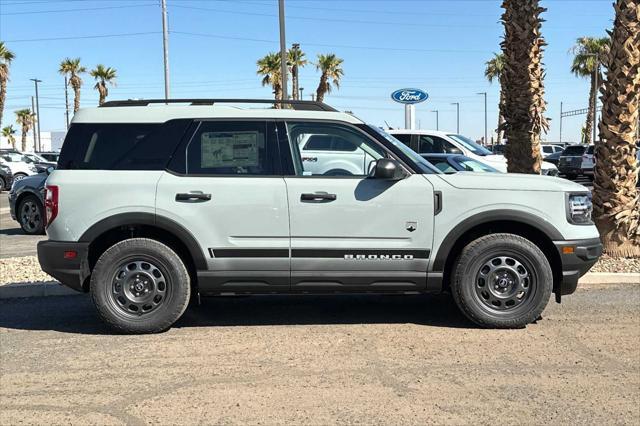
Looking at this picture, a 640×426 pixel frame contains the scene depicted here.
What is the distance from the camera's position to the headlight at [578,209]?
17.9 feet

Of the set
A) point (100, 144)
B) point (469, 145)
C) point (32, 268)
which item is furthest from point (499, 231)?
point (469, 145)

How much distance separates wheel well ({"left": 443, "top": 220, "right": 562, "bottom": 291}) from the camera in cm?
552

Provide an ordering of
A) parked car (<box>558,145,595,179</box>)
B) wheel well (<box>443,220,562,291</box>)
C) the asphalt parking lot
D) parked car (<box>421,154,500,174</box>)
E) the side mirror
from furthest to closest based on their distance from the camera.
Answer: parked car (<box>558,145,595,179</box>) < parked car (<box>421,154,500,174</box>) < wheel well (<box>443,220,562,291</box>) < the side mirror < the asphalt parking lot

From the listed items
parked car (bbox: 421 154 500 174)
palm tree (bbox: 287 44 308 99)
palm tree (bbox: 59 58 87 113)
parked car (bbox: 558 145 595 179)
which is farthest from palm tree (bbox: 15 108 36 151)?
parked car (bbox: 421 154 500 174)

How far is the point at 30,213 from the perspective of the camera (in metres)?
12.7

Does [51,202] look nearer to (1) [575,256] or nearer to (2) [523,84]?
(1) [575,256]

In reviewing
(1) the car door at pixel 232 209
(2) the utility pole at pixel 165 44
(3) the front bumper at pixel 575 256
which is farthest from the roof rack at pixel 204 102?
(2) the utility pole at pixel 165 44

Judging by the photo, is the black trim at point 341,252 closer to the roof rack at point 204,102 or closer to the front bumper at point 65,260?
the roof rack at point 204,102

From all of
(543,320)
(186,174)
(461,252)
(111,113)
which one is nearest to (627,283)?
(543,320)

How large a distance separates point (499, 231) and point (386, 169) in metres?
1.27

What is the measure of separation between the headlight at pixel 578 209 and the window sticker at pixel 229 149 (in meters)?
2.86

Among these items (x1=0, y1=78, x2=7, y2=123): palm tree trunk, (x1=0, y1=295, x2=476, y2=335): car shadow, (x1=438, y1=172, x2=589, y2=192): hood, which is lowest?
(x1=0, y1=295, x2=476, y2=335): car shadow

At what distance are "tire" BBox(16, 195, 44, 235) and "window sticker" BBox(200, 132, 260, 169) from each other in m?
8.58

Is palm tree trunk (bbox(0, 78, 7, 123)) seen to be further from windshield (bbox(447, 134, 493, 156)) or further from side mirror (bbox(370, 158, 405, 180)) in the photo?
side mirror (bbox(370, 158, 405, 180))
